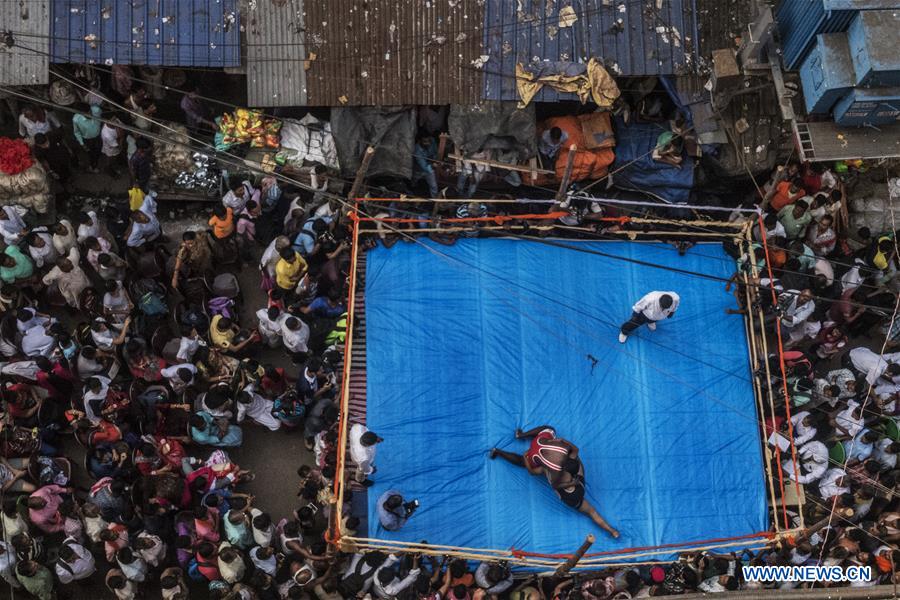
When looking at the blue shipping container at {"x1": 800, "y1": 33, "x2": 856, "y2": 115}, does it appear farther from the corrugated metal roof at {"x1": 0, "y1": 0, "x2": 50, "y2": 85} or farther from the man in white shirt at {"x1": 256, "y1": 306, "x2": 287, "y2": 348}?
the corrugated metal roof at {"x1": 0, "y1": 0, "x2": 50, "y2": 85}

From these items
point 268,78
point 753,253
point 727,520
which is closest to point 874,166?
point 753,253

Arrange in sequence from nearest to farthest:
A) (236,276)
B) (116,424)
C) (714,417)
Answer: (116,424)
(714,417)
(236,276)

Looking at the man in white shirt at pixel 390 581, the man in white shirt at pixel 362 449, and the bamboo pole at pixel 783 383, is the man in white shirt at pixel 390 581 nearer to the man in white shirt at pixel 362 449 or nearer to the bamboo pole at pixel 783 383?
the man in white shirt at pixel 362 449

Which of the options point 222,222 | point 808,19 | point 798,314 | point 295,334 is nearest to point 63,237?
point 222,222

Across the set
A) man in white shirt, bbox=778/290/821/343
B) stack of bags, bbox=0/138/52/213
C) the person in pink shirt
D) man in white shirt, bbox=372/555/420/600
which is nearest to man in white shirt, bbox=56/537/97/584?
the person in pink shirt

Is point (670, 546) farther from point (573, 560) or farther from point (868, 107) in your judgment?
point (868, 107)

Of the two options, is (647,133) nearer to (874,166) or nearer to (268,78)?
(874,166)
